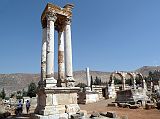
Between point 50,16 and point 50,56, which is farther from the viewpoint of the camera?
point 50,16

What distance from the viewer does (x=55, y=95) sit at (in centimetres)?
1034

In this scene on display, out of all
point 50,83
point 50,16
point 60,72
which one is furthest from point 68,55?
point 50,16

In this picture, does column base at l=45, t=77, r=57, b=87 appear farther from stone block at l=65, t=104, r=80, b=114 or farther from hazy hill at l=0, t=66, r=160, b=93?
hazy hill at l=0, t=66, r=160, b=93

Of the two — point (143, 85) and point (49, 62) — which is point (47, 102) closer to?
point (49, 62)

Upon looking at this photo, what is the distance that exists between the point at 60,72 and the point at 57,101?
100 inches

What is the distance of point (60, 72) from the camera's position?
12500 mm

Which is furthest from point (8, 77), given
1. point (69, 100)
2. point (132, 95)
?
point (69, 100)

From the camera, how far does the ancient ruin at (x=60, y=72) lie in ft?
33.4

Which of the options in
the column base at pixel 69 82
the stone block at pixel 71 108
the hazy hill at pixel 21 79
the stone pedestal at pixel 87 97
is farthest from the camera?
the hazy hill at pixel 21 79

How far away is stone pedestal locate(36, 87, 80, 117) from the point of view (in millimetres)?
10051

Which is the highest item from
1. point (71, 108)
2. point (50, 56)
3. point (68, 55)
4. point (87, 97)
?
point (68, 55)

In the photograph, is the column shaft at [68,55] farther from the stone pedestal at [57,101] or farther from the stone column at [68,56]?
the stone pedestal at [57,101]

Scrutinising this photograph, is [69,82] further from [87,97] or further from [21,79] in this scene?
[21,79]

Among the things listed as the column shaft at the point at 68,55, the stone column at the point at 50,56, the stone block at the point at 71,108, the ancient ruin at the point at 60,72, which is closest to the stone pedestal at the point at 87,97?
the ancient ruin at the point at 60,72
